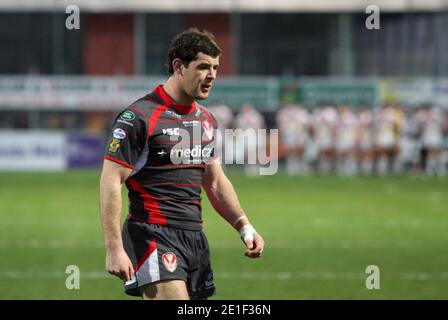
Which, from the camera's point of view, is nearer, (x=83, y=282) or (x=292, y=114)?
(x=83, y=282)

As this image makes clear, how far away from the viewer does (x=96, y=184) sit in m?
23.5

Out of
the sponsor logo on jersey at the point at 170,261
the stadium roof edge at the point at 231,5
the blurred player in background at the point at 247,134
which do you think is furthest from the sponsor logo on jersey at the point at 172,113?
the stadium roof edge at the point at 231,5

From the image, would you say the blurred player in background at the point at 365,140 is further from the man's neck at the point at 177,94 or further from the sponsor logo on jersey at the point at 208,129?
the man's neck at the point at 177,94

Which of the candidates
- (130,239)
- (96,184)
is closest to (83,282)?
(130,239)

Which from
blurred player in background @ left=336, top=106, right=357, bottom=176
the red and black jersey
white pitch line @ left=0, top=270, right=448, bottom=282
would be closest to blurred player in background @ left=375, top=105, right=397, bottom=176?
blurred player in background @ left=336, top=106, right=357, bottom=176

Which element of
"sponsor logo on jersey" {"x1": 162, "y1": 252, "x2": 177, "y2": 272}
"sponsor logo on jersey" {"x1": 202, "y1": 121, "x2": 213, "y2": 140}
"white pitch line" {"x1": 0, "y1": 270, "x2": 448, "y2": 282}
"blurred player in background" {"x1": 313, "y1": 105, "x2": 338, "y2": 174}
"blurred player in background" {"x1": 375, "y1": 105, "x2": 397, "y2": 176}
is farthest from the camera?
"blurred player in background" {"x1": 313, "y1": 105, "x2": 338, "y2": 174}

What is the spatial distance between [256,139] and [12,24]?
38.3 ft

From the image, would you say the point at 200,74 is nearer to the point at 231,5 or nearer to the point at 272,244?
the point at 272,244

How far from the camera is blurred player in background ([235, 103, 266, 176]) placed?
2986cm

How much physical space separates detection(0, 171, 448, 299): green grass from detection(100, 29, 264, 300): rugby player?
345 centimetres

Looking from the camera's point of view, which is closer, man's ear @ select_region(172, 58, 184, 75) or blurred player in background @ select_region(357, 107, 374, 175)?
man's ear @ select_region(172, 58, 184, 75)

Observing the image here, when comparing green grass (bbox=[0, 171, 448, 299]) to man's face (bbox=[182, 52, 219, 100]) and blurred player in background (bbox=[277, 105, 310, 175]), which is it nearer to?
man's face (bbox=[182, 52, 219, 100])
